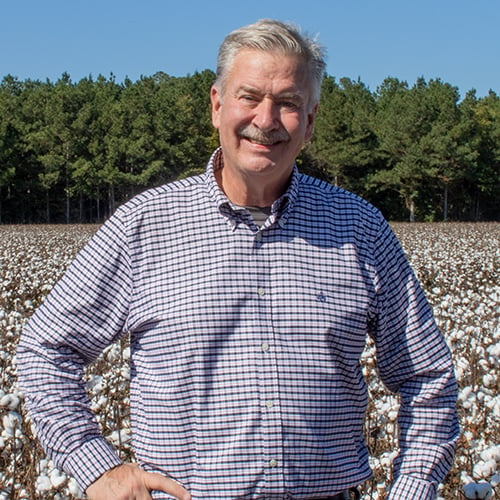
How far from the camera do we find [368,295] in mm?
2004

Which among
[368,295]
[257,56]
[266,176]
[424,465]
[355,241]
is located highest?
[257,56]

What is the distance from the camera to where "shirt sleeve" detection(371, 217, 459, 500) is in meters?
1.99

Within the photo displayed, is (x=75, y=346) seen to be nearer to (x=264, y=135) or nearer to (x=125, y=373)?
(x=264, y=135)

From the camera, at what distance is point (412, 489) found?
77.7 inches

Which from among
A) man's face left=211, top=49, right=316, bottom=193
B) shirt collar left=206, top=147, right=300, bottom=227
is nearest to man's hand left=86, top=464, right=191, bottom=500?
shirt collar left=206, top=147, right=300, bottom=227

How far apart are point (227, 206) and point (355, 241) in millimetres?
338

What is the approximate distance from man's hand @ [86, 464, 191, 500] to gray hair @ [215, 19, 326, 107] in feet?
3.14

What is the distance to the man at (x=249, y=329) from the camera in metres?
1.89

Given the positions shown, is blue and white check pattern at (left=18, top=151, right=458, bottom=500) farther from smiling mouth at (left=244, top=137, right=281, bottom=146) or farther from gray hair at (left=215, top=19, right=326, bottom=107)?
gray hair at (left=215, top=19, right=326, bottom=107)

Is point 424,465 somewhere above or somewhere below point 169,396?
below

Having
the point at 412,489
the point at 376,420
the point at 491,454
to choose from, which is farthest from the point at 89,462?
the point at 376,420

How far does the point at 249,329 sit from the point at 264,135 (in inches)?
18.4

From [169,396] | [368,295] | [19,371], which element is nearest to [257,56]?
[368,295]

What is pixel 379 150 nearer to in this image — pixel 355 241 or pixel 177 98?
pixel 177 98
